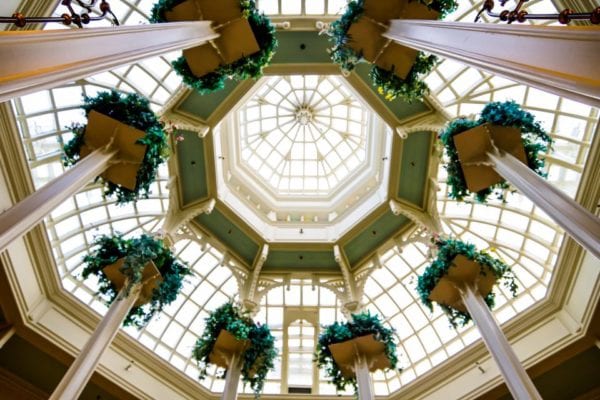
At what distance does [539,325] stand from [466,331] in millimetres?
3730

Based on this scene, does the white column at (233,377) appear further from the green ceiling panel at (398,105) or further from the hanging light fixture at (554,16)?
the green ceiling panel at (398,105)

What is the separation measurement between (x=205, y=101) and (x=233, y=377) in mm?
9491

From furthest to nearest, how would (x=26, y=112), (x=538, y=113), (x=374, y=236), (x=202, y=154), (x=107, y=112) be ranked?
(x=374, y=236) → (x=202, y=154) → (x=538, y=113) → (x=26, y=112) → (x=107, y=112)

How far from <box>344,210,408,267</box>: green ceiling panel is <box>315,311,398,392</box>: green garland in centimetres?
707

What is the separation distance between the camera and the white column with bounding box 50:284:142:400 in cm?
709

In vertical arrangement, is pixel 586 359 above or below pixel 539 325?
below

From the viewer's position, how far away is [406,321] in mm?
19156

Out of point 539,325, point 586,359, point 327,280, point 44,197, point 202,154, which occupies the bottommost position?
point 44,197

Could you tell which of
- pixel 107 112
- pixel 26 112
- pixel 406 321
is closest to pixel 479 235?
pixel 406 321

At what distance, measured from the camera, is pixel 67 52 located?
3799mm

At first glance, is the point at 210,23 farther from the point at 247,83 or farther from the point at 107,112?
the point at 247,83

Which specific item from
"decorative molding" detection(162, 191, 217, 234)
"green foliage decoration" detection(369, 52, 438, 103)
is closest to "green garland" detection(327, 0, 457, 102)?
"green foliage decoration" detection(369, 52, 438, 103)

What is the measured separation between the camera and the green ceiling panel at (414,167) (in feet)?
49.8

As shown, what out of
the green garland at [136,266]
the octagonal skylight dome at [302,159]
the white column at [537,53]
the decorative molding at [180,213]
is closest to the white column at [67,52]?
the white column at [537,53]
